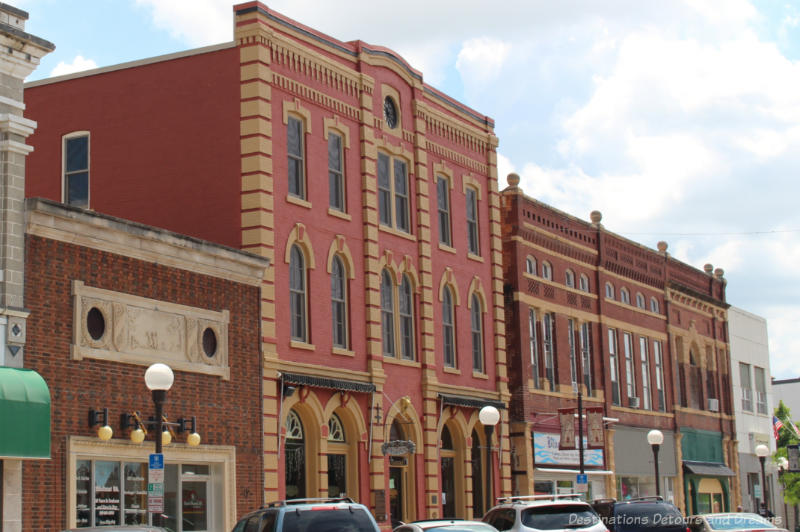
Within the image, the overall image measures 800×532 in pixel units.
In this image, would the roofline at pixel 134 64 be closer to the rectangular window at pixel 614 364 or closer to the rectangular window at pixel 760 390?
the rectangular window at pixel 614 364

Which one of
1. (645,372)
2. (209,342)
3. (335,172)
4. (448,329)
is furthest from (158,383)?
(645,372)

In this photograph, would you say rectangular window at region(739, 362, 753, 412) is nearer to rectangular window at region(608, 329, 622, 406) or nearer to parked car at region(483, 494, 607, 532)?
rectangular window at region(608, 329, 622, 406)

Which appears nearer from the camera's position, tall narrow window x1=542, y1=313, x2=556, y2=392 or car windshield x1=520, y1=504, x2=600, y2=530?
car windshield x1=520, y1=504, x2=600, y2=530

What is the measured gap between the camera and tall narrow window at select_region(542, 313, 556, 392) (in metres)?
41.6

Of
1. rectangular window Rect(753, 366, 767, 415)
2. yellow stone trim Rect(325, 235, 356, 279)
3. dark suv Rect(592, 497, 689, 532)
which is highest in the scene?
yellow stone trim Rect(325, 235, 356, 279)

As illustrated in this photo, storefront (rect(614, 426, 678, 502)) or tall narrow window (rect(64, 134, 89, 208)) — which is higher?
tall narrow window (rect(64, 134, 89, 208))

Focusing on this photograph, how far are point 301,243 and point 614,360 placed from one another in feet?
66.4

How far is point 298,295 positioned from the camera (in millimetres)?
29234

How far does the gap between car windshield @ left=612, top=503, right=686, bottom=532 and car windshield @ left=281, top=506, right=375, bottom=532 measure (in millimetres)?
10264

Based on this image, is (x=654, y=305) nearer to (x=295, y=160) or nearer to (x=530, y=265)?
(x=530, y=265)

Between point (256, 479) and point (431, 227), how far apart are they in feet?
36.8

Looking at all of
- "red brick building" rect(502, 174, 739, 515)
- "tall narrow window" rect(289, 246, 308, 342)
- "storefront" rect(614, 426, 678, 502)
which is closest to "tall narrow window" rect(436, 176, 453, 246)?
"red brick building" rect(502, 174, 739, 515)

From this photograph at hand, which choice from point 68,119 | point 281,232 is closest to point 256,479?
point 281,232

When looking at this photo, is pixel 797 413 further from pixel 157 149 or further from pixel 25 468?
pixel 25 468
